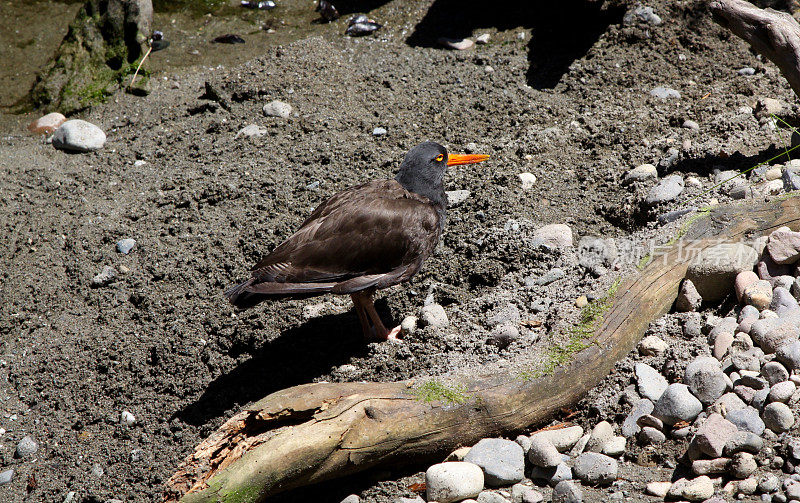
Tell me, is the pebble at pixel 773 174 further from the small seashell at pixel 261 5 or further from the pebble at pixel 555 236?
the small seashell at pixel 261 5

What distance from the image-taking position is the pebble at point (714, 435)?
2.86 m

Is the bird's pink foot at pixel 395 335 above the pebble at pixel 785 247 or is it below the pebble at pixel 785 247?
below

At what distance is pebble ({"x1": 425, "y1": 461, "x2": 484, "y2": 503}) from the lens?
3057 mm

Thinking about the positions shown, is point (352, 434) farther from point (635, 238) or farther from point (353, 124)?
point (353, 124)

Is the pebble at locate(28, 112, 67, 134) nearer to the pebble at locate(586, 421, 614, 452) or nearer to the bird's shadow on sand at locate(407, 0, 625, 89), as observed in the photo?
the bird's shadow on sand at locate(407, 0, 625, 89)

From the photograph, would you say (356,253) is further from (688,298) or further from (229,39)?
(229,39)

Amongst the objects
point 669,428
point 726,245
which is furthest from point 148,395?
point 726,245

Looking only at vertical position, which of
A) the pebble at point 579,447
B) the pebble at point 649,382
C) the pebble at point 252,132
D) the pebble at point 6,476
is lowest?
the pebble at point 6,476

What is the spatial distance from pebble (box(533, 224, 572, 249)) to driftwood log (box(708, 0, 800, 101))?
72.8 inches

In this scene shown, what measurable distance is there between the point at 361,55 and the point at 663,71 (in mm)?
3027

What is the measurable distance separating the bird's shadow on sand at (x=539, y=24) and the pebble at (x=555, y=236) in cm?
215

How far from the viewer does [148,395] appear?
400cm

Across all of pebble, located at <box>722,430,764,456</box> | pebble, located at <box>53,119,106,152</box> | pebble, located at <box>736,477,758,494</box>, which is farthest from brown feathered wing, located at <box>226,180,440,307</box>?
pebble, located at <box>53,119,106,152</box>

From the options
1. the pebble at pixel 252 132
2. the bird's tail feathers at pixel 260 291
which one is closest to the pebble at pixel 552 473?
the bird's tail feathers at pixel 260 291
